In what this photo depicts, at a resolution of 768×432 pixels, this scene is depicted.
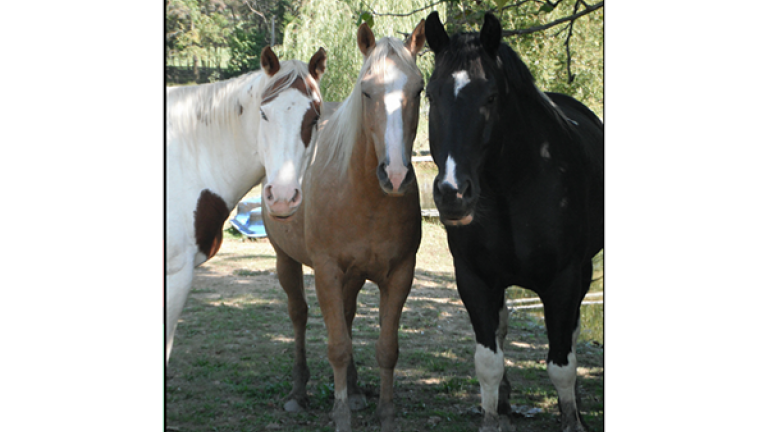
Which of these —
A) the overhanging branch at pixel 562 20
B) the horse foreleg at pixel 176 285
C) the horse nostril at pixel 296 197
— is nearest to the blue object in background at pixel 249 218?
the horse foreleg at pixel 176 285

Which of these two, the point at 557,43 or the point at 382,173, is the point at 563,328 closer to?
the point at 382,173

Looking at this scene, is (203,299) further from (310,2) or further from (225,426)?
(310,2)

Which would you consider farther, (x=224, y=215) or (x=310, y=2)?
(x=310, y=2)

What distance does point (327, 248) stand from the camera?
9.56 feet

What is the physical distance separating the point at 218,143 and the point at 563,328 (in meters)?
1.88

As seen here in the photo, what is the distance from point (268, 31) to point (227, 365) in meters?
2.25

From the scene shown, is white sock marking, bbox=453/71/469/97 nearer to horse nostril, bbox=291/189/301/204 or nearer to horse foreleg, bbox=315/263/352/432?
horse nostril, bbox=291/189/301/204

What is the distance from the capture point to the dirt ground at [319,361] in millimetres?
3336

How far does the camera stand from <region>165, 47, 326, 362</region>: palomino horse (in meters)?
2.61

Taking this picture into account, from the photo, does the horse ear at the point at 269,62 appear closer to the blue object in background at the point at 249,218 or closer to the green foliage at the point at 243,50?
the green foliage at the point at 243,50

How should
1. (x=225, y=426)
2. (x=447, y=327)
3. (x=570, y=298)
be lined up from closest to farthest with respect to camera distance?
1. (x=570, y=298)
2. (x=225, y=426)
3. (x=447, y=327)

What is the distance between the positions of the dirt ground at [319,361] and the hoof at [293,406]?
5cm

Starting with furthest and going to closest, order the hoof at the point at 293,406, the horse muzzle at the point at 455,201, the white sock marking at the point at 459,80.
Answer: the hoof at the point at 293,406, the white sock marking at the point at 459,80, the horse muzzle at the point at 455,201
